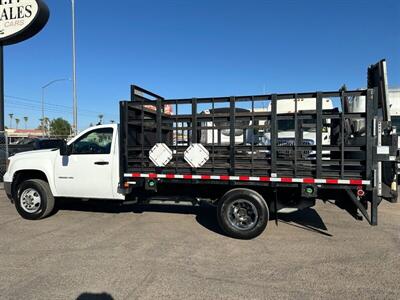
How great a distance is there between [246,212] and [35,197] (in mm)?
4441

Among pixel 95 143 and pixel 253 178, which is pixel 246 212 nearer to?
pixel 253 178

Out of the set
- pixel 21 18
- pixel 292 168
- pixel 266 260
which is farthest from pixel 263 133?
pixel 21 18

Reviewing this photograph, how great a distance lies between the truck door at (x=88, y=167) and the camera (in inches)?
281

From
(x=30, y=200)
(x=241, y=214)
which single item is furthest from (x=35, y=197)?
(x=241, y=214)

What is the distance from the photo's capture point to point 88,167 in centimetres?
725

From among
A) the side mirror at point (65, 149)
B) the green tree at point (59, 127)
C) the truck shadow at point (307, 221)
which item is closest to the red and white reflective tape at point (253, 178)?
the truck shadow at point (307, 221)

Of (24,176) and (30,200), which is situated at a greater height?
(24,176)

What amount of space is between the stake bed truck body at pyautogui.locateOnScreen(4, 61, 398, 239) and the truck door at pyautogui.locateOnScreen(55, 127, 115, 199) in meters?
0.02

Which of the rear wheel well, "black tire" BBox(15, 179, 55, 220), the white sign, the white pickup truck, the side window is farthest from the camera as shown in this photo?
the white sign

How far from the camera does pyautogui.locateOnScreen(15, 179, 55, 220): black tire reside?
7461 mm

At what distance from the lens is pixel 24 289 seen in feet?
13.5

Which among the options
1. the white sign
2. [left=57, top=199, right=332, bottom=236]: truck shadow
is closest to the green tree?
the white sign

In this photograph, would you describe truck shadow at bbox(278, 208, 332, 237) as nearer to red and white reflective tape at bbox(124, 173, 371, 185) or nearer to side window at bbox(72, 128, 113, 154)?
red and white reflective tape at bbox(124, 173, 371, 185)

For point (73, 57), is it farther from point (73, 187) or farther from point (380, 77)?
point (380, 77)
